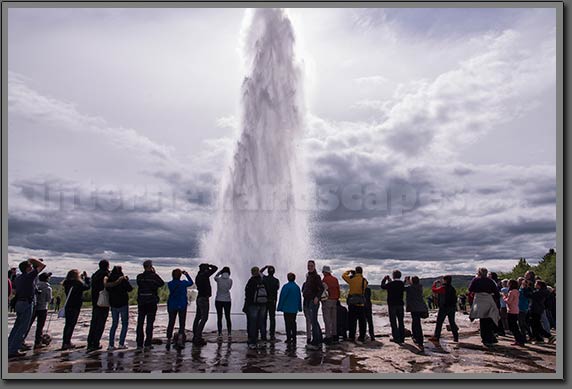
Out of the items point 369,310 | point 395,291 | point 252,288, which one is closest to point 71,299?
point 252,288

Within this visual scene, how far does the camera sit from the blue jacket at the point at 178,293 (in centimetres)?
1183

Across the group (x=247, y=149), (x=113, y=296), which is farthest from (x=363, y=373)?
(x=247, y=149)

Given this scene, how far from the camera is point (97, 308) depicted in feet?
37.9

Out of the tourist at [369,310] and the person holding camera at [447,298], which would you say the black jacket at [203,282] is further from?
the person holding camera at [447,298]

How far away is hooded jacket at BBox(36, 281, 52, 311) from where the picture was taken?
11.8m

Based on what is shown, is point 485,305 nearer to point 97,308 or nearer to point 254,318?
point 254,318

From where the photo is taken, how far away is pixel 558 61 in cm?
1093

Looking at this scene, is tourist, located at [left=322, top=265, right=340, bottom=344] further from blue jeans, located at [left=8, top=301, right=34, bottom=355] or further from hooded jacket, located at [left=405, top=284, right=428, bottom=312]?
blue jeans, located at [left=8, top=301, right=34, bottom=355]

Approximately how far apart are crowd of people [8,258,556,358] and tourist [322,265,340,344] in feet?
0.08

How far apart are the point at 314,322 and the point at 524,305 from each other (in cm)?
583

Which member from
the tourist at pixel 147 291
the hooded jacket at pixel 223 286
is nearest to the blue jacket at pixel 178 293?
the tourist at pixel 147 291

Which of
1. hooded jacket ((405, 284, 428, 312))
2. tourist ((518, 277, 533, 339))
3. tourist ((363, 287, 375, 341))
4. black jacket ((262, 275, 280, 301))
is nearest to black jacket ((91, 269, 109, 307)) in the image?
black jacket ((262, 275, 280, 301))

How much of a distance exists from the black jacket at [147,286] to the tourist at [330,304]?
389 cm

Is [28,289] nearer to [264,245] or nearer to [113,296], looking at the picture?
[113,296]
